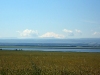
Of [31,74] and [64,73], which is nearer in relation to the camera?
[31,74]

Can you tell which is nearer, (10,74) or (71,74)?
(10,74)

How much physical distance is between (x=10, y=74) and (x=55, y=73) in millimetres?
2989

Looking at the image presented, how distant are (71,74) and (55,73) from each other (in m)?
1.12

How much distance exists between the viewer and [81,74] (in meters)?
15.0

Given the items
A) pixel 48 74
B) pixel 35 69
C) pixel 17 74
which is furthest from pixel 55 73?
pixel 17 74

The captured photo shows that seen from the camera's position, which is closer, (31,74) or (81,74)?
(31,74)

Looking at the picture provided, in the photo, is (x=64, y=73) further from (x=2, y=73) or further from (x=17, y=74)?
(x=2, y=73)

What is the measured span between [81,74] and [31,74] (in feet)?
12.1

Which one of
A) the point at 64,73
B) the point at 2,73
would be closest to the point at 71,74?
the point at 64,73

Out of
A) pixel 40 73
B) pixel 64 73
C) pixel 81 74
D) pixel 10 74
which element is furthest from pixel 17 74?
pixel 81 74

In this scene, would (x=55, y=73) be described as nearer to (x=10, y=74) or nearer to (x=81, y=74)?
(x=81, y=74)

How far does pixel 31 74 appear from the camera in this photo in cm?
1348

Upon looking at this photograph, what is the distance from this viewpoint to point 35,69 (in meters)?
14.0

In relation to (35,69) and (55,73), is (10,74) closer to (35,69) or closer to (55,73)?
(35,69)
